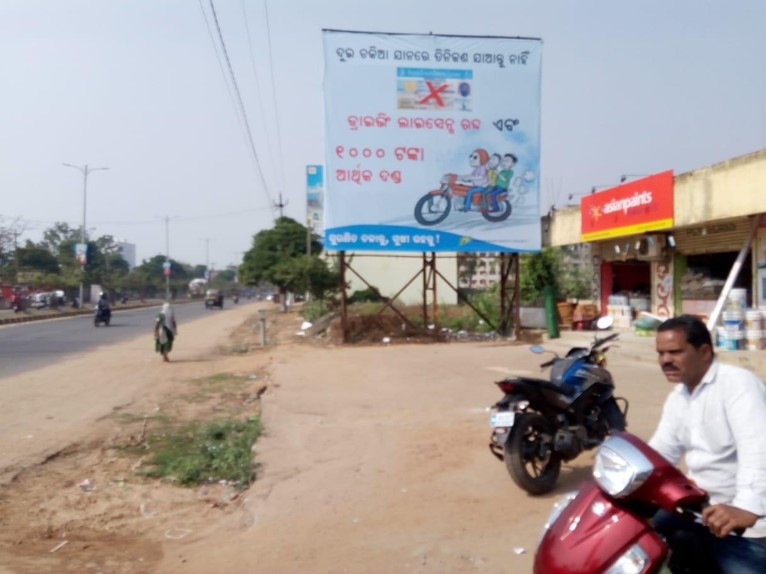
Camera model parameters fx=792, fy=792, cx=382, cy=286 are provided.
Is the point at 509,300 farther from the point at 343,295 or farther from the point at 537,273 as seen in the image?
the point at 343,295

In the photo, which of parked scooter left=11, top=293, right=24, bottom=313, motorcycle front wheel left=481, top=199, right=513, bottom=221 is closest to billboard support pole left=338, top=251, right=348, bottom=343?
motorcycle front wheel left=481, top=199, right=513, bottom=221

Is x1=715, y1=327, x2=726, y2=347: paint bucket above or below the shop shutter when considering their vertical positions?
below

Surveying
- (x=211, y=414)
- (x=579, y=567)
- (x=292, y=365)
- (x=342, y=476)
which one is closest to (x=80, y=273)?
(x=292, y=365)

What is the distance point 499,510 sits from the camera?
5902mm

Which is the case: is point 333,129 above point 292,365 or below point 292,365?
above

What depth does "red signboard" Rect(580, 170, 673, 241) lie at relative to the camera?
16734mm

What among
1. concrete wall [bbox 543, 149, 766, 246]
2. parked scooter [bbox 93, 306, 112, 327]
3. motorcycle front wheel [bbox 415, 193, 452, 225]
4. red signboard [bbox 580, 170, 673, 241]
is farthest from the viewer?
parked scooter [bbox 93, 306, 112, 327]

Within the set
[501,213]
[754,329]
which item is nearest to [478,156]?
[501,213]

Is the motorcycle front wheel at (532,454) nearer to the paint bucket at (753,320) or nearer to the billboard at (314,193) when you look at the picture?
the paint bucket at (753,320)

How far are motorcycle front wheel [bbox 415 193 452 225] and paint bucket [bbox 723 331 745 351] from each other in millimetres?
7363

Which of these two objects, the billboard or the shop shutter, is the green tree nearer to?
the shop shutter

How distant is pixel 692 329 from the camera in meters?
3.05

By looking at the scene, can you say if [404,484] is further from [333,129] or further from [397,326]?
[397,326]

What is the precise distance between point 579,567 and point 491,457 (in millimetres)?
4776
